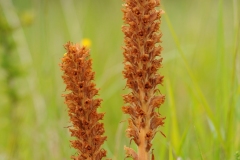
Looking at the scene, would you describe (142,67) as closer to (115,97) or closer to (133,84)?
(133,84)

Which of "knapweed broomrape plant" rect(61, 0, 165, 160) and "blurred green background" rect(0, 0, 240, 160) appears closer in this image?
"knapweed broomrape plant" rect(61, 0, 165, 160)

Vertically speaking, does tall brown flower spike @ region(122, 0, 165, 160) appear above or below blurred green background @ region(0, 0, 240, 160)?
below

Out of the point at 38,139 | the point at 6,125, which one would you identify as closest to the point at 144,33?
the point at 38,139

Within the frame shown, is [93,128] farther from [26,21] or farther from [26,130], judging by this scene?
[26,21]

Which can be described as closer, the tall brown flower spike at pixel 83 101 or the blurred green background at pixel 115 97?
the tall brown flower spike at pixel 83 101

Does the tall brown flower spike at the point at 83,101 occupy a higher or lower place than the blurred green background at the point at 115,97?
lower
